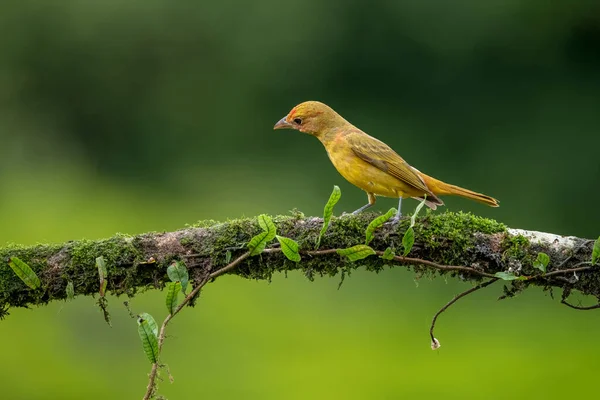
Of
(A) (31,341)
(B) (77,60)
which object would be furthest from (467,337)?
→ (B) (77,60)

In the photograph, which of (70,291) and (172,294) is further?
(70,291)

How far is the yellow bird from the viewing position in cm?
377

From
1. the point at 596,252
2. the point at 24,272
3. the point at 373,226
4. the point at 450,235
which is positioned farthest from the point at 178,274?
the point at 596,252

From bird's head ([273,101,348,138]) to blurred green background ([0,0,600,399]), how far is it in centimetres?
194

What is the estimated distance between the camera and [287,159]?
8.12m

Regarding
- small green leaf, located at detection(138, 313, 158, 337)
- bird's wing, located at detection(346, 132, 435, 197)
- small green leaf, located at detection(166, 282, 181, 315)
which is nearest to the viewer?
small green leaf, located at detection(138, 313, 158, 337)

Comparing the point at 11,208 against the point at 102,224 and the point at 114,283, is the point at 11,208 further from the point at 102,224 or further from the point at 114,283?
the point at 114,283

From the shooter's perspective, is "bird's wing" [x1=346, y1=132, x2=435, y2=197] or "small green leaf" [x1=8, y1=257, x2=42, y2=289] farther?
"bird's wing" [x1=346, y1=132, x2=435, y2=197]

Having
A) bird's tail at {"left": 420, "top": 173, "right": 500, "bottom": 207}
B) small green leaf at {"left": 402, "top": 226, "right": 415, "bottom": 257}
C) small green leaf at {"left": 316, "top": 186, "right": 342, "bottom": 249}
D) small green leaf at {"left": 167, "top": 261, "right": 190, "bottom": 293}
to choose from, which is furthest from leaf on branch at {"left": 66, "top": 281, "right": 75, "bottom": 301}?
bird's tail at {"left": 420, "top": 173, "right": 500, "bottom": 207}

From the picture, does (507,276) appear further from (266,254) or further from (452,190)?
(452,190)

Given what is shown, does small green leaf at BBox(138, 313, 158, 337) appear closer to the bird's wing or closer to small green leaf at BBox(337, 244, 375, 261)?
small green leaf at BBox(337, 244, 375, 261)

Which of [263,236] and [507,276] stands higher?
[263,236]

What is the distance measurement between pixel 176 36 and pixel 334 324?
428cm

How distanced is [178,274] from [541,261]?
1223 millimetres
